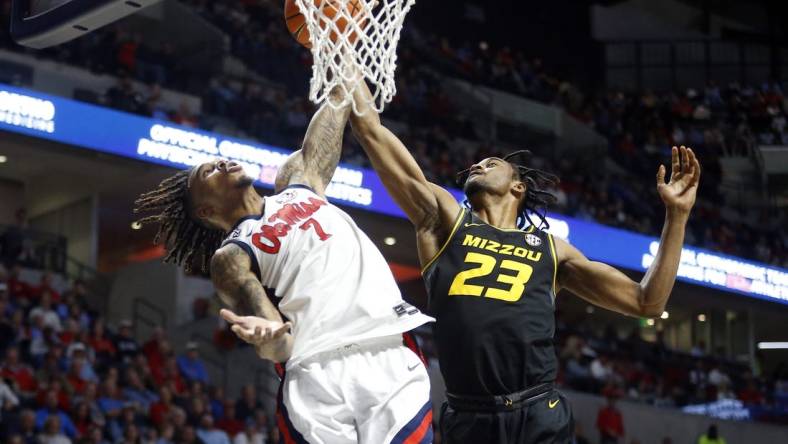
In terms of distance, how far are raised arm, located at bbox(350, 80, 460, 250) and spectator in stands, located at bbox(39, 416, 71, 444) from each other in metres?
6.09

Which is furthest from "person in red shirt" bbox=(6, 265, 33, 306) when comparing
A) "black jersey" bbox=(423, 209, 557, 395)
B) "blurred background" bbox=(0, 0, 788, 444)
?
"black jersey" bbox=(423, 209, 557, 395)

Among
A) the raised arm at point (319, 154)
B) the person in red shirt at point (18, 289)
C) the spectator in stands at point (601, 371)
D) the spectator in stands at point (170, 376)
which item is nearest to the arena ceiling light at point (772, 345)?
the spectator in stands at point (601, 371)

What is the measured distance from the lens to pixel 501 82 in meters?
23.4

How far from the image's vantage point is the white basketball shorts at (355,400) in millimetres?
3863

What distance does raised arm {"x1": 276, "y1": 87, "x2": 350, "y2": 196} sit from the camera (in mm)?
4414

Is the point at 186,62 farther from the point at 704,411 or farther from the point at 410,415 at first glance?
the point at 410,415

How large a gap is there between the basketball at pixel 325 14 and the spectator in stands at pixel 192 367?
8405 mm

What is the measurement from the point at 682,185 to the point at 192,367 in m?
9.12

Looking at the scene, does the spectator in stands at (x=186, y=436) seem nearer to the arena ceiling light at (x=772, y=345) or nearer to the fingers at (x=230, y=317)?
the fingers at (x=230, y=317)

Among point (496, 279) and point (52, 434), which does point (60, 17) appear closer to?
point (496, 279)

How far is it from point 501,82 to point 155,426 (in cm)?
1379

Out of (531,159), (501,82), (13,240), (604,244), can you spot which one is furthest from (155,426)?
(501,82)

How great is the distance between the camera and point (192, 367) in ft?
42.4

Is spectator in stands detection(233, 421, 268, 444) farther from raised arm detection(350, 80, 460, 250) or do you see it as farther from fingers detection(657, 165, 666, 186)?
fingers detection(657, 165, 666, 186)
